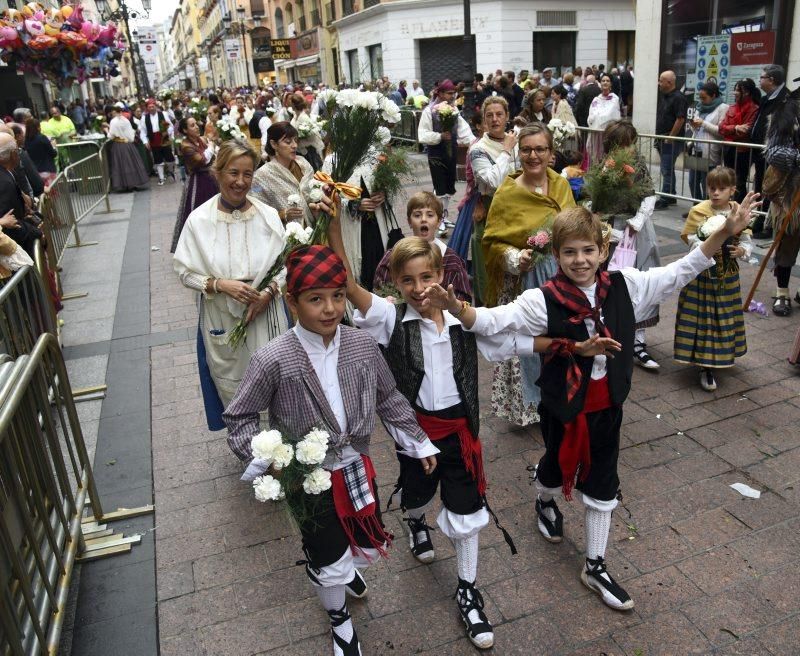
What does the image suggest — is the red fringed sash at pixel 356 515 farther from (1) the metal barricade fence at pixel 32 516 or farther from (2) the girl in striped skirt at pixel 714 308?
(2) the girl in striped skirt at pixel 714 308

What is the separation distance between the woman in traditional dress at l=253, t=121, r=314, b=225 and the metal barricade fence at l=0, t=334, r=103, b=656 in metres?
2.08

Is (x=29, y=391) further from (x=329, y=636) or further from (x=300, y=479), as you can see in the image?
(x=329, y=636)

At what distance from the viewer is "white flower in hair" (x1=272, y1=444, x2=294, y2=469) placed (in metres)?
2.49

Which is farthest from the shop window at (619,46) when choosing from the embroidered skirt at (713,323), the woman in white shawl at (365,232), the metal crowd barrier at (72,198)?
the embroidered skirt at (713,323)

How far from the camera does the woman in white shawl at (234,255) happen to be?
3.89 metres

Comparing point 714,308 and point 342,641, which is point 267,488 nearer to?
point 342,641

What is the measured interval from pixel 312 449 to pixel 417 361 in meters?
0.69

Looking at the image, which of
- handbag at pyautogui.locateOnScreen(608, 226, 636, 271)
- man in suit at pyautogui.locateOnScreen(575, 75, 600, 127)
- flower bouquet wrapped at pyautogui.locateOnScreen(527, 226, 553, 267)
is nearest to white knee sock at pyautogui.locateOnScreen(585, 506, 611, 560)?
flower bouquet wrapped at pyautogui.locateOnScreen(527, 226, 553, 267)

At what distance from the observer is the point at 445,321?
9.98ft

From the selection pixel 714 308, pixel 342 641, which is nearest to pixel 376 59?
pixel 714 308

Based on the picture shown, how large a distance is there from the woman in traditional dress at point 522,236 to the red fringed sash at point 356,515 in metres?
1.83

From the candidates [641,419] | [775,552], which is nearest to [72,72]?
[641,419]

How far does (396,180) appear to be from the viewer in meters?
5.84

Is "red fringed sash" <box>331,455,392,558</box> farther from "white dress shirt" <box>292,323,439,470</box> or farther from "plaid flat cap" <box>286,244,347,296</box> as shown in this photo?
"plaid flat cap" <box>286,244,347,296</box>
